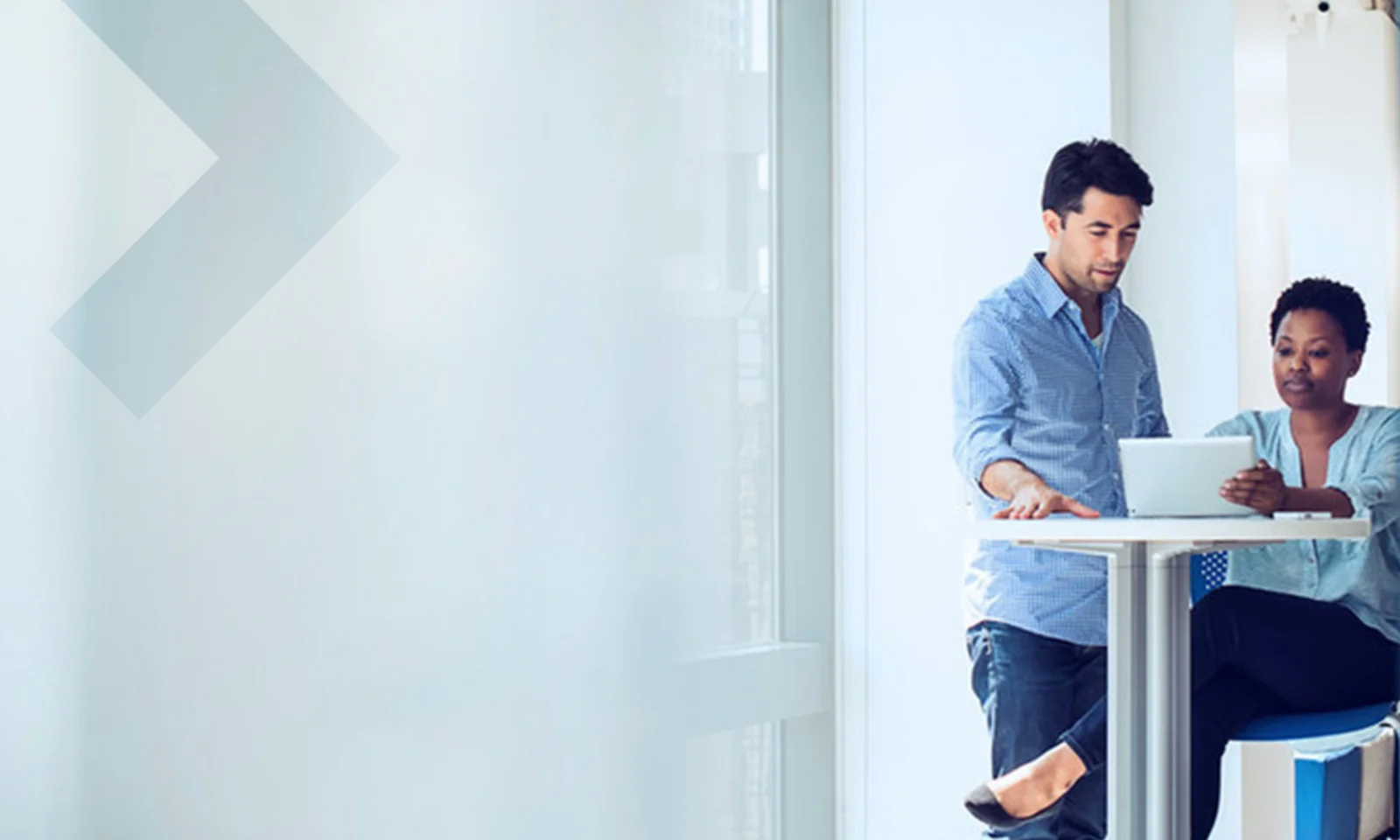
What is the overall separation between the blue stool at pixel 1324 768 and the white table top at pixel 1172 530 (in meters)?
0.34

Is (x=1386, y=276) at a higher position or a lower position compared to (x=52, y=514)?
higher

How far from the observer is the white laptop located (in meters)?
2.18

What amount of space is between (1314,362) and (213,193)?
6.06 ft

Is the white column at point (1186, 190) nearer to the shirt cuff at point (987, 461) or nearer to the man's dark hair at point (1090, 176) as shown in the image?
the man's dark hair at point (1090, 176)

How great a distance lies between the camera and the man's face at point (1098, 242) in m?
2.72

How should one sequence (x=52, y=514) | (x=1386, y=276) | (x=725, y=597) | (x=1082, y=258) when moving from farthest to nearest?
(x=725, y=597)
(x=1082, y=258)
(x=1386, y=276)
(x=52, y=514)

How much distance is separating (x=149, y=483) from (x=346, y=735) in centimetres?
56

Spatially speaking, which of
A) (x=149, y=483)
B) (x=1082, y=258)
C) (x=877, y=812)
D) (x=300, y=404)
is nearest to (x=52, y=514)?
(x=149, y=483)

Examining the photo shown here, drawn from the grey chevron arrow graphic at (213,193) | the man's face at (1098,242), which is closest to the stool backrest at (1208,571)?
the man's face at (1098,242)

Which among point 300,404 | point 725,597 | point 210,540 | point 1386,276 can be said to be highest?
point 1386,276

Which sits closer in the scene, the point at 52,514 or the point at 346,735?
the point at 52,514

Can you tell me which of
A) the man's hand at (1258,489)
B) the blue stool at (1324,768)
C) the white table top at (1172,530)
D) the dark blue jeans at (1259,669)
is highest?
the man's hand at (1258,489)

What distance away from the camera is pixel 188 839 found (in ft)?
7.50

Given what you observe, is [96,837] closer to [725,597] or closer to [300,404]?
[300,404]
